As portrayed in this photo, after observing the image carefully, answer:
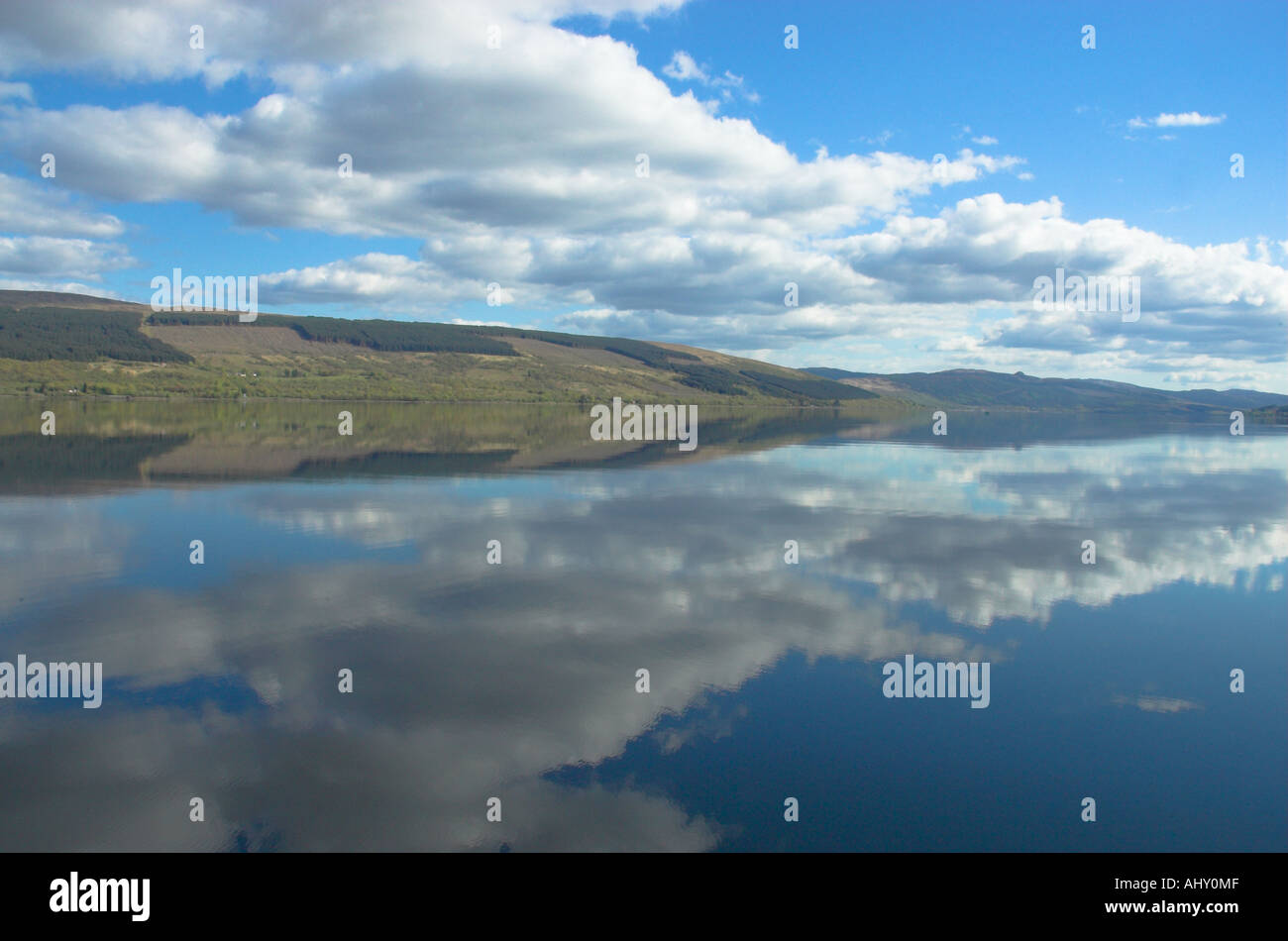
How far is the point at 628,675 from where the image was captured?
17031 mm

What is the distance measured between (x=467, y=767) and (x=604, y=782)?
85.8 inches

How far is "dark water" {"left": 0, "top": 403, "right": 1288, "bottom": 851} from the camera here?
38.4ft

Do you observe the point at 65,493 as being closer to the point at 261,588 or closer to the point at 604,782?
the point at 261,588

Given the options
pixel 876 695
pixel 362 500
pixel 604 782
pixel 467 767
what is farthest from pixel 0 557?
pixel 876 695

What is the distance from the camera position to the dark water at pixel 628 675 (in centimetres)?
1170

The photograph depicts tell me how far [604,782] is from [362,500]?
96.0 feet

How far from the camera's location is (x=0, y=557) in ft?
83.5

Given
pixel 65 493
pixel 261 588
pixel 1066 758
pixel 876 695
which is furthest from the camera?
pixel 65 493
